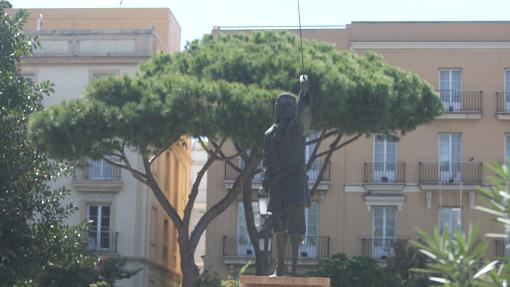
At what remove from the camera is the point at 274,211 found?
556 inches

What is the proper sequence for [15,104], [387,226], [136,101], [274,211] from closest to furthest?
[274,211], [15,104], [136,101], [387,226]

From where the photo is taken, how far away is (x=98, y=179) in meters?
41.1

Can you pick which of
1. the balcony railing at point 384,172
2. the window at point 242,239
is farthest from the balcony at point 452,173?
the window at point 242,239

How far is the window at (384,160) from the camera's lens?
40.2 m

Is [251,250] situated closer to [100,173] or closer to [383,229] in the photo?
[383,229]

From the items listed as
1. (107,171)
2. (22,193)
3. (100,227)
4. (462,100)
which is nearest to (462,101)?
(462,100)

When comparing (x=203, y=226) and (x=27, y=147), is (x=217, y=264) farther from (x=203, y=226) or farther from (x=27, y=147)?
(x=27, y=147)

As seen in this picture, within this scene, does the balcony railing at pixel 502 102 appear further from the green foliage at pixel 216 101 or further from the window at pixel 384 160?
the green foliage at pixel 216 101

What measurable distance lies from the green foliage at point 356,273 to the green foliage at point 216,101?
18.9ft

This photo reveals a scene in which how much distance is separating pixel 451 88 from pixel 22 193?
22816mm

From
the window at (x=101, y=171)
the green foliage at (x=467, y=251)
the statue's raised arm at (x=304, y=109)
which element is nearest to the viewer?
the green foliage at (x=467, y=251)

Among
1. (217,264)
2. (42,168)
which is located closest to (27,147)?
(42,168)

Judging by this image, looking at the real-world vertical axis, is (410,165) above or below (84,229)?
above

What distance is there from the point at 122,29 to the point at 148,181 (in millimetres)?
13679
